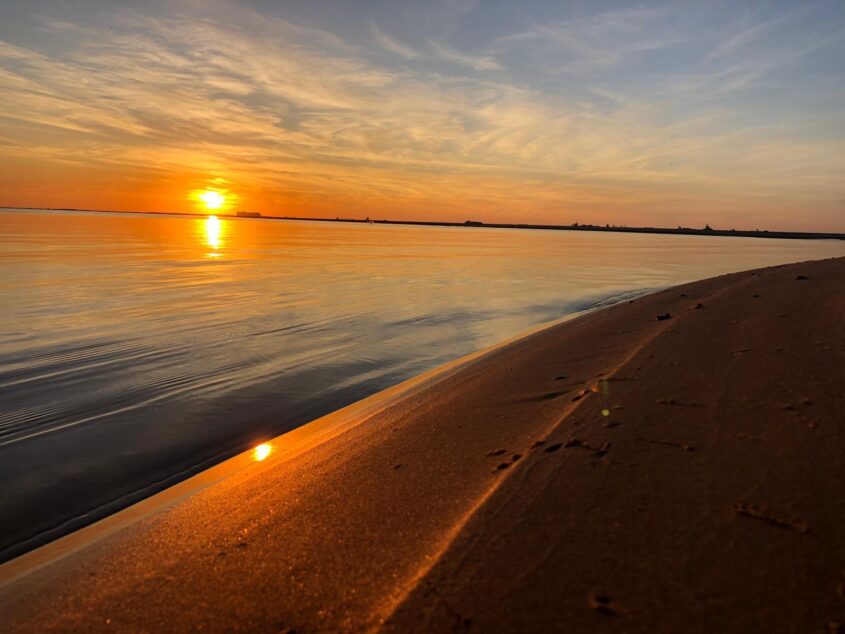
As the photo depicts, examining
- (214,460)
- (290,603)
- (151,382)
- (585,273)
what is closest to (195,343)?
(151,382)

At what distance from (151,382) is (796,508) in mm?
8089

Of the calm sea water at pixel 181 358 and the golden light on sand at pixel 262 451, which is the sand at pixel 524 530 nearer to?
the golden light on sand at pixel 262 451

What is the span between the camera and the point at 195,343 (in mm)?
10203

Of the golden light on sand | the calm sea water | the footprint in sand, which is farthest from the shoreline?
the footprint in sand

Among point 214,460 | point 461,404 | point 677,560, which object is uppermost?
point 677,560

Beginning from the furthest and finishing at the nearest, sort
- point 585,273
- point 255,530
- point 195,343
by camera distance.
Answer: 1. point 585,273
2. point 195,343
3. point 255,530

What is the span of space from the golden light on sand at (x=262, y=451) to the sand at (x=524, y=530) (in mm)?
310

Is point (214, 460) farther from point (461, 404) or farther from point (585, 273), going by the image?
point (585, 273)

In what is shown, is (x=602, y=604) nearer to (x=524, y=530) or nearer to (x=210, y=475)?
(x=524, y=530)

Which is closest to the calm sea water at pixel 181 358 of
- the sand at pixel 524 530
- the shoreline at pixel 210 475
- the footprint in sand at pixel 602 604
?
the shoreline at pixel 210 475

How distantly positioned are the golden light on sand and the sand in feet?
Result: 1.02

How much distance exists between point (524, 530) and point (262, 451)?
11.9 ft

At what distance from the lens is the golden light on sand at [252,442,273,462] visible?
5199 millimetres

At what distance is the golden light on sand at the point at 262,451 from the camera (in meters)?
5.20
